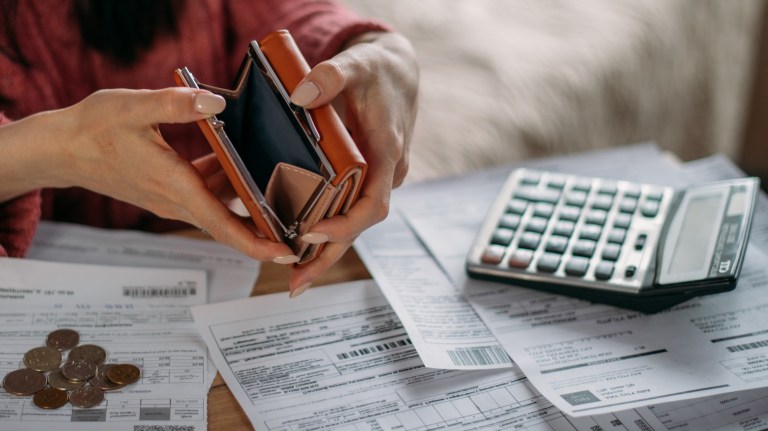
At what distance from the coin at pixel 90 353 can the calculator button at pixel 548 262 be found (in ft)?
1.05

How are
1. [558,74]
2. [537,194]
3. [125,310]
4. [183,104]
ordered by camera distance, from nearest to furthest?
[183,104] < [125,310] < [537,194] < [558,74]

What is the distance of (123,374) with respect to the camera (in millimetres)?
533

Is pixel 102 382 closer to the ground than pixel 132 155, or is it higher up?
closer to the ground

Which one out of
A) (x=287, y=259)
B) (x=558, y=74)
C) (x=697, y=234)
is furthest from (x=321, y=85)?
(x=558, y=74)

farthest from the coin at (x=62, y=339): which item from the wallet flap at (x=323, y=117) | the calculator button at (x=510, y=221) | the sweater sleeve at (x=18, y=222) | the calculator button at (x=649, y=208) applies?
the calculator button at (x=649, y=208)

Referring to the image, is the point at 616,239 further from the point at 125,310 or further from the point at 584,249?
the point at 125,310

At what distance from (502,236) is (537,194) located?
0.23 feet

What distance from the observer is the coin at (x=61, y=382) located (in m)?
0.52

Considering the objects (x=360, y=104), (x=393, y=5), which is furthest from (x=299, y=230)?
(x=393, y=5)

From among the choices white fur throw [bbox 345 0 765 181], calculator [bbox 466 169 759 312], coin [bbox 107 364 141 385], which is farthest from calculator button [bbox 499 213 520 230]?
coin [bbox 107 364 141 385]

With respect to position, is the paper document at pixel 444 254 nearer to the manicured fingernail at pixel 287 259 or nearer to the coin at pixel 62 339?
the manicured fingernail at pixel 287 259

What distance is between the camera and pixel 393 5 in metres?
1.15

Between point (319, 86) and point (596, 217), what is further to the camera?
point (596, 217)

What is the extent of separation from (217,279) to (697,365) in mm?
360
